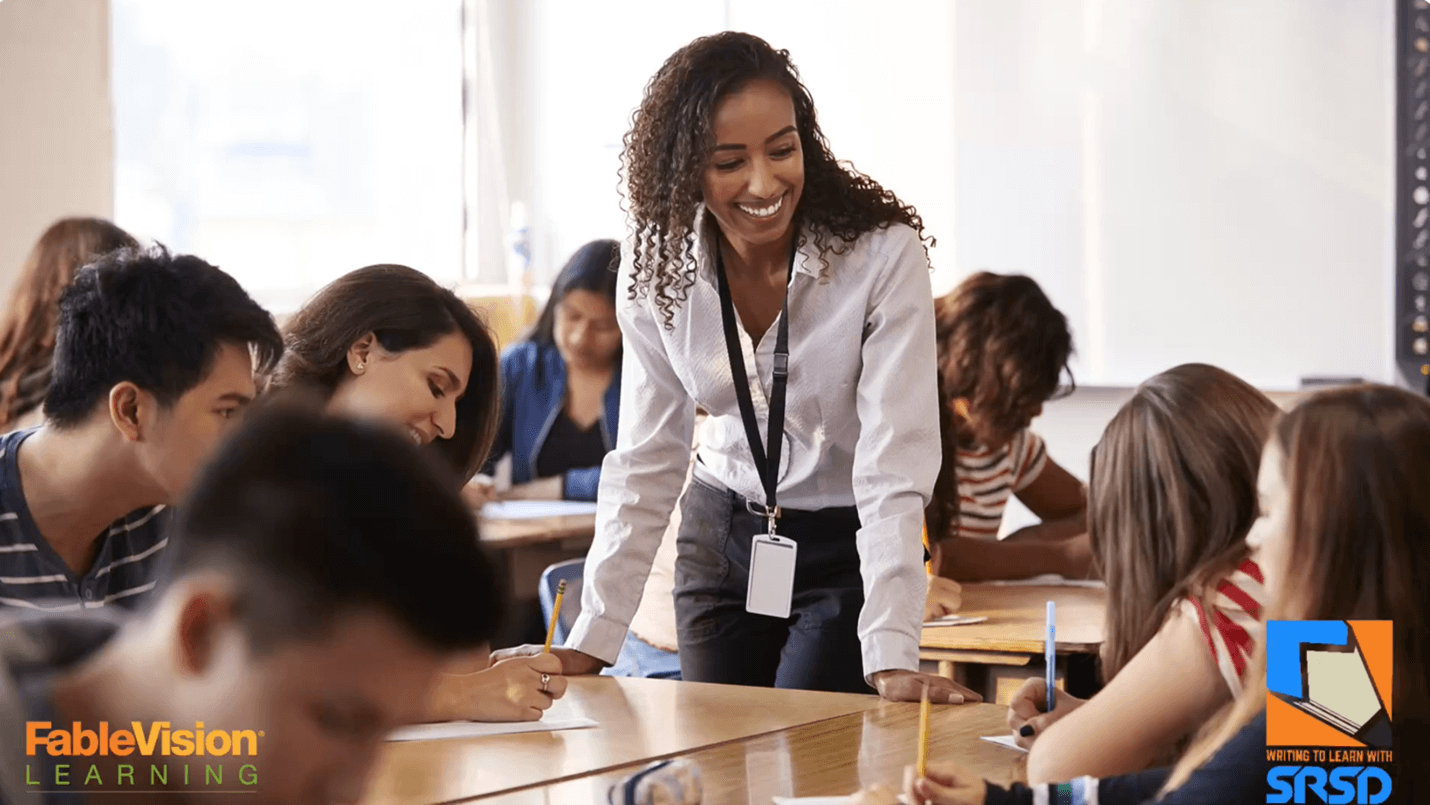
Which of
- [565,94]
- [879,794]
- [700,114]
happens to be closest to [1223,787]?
[879,794]

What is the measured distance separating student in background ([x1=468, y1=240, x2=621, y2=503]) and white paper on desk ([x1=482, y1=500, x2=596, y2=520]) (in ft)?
0.28

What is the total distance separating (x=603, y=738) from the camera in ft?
6.29

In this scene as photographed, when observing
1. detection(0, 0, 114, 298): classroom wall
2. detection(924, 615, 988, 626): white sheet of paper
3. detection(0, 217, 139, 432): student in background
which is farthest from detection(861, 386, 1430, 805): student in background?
detection(0, 0, 114, 298): classroom wall

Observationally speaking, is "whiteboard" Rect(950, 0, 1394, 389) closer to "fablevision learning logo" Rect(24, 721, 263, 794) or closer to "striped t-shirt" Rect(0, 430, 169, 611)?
"striped t-shirt" Rect(0, 430, 169, 611)

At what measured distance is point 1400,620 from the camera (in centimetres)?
142

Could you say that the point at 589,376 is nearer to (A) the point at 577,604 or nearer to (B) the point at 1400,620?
(A) the point at 577,604

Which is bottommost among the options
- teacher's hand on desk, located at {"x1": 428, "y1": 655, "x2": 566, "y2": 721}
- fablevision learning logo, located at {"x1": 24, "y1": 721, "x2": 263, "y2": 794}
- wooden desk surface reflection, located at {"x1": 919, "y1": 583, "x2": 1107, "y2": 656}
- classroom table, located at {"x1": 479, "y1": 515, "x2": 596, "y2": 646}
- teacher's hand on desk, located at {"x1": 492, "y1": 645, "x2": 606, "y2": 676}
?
classroom table, located at {"x1": 479, "y1": 515, "x2": 596, "y2": 646}

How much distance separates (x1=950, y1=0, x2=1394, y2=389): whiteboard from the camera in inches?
193

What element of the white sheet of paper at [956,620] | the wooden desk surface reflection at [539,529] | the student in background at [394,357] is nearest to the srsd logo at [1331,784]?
the student in background at [394,357]

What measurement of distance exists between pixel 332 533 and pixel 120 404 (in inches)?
38.3

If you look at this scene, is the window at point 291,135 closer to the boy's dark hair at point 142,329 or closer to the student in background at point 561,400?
the student in background at point 561,400

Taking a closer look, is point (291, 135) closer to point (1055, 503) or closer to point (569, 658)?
point (1055, 503)

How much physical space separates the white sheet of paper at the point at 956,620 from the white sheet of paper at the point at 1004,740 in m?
0.98

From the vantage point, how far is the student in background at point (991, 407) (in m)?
3.49
